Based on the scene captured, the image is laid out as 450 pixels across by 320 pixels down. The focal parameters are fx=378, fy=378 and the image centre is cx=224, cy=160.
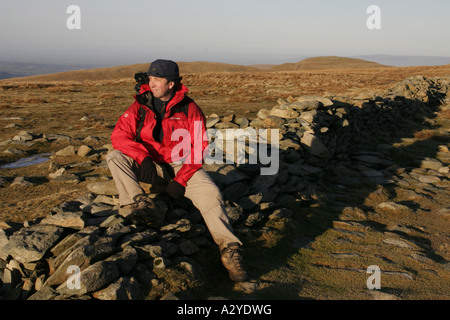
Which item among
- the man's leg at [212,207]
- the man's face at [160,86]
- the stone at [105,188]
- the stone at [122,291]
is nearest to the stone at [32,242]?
the stone at [122,291]

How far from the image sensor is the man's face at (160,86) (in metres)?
4.90

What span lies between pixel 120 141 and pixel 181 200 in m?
1.23

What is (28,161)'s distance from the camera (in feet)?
32.0

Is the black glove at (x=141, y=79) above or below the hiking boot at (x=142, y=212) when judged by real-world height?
above

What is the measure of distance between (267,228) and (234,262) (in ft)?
5.19

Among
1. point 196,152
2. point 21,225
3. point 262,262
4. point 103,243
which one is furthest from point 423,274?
point 21,225

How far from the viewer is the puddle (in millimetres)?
9250

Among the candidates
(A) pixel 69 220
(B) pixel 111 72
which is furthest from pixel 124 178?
(B) pixel 111 72

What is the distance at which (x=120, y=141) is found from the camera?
478 centimetres

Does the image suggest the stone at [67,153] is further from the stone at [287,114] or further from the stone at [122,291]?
the stone at [122,291]

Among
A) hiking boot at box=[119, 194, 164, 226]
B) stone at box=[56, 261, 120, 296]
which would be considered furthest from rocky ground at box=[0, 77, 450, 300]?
hiking boot at box=[119, 194, 164, 226]

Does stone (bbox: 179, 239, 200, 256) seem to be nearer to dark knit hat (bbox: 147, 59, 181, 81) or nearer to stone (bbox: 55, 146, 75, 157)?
dark knit hat (bbox: 147, 59, 181, 81)

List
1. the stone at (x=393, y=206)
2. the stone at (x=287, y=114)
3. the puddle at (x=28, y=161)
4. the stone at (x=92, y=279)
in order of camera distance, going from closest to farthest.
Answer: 1. the stone at (x=92, y=279)
2. the stone at (x=393, y=206)
3. the puddle at (x=28, y=161)
4. the stone at (x=287, y=114)

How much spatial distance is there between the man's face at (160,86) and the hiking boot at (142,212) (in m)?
1.37
